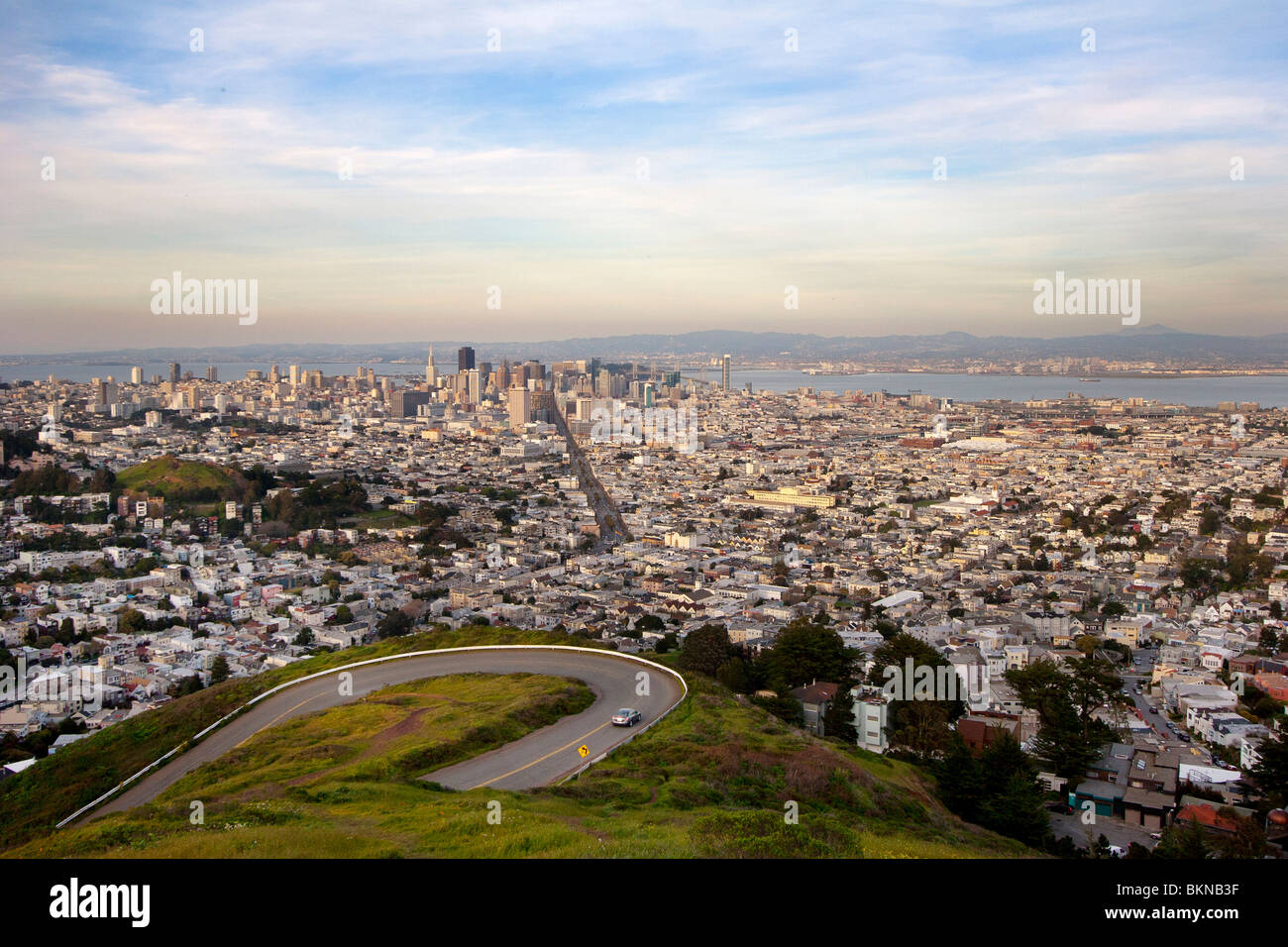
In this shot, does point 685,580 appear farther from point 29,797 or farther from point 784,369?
point 784,369

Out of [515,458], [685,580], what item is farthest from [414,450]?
[685,580]

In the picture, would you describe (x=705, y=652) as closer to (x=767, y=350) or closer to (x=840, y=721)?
(x=840, y=721)

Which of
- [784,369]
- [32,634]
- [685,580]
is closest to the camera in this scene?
[32,634]

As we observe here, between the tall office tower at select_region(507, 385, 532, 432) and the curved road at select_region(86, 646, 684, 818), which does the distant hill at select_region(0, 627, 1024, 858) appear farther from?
the tall office tower at select_region(507, 385, 532, 432)

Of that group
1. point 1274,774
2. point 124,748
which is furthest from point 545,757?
point 1274,774
